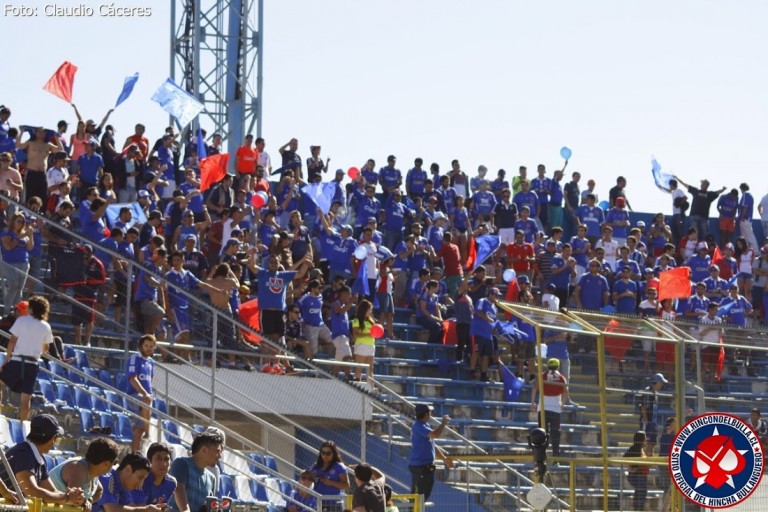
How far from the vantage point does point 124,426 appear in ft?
52.7

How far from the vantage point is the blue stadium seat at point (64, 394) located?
52.4 feet

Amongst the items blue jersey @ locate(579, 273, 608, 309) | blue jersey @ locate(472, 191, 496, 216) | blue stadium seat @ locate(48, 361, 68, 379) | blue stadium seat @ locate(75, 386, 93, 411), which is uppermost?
blue jersey @ locate(472, 191, 496, 216)

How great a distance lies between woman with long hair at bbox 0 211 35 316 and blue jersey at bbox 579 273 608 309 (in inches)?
415

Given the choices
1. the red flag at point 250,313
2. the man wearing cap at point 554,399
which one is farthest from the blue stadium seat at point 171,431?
the red flag at point 250,313

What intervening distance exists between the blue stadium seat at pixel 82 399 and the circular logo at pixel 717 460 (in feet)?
19.7

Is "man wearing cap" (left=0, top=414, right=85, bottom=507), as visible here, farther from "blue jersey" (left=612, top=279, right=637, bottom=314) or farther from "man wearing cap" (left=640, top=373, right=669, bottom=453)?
"blue jersey" (left=612, top=279, right=637, bottom=314)

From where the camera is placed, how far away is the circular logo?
44.1ft

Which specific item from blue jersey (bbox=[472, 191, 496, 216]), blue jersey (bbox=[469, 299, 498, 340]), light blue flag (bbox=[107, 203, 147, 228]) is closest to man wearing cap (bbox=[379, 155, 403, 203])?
blue jersey (bbox=[472, 191, 496, 216])

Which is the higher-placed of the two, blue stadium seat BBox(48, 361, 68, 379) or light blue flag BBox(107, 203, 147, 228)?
light blue flag BBox(107, 203, 147, 228)

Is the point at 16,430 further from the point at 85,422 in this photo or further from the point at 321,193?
the point at 321,193

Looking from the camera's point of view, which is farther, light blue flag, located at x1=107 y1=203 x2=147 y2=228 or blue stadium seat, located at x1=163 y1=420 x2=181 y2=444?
light blue flag, located at x1=107 y1=203 x2=147 y2=228

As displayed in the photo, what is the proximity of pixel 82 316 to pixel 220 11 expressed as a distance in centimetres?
1319

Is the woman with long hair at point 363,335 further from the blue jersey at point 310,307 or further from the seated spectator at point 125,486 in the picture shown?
the seated spectator at point 125,486

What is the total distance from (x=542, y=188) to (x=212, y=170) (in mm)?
7592
